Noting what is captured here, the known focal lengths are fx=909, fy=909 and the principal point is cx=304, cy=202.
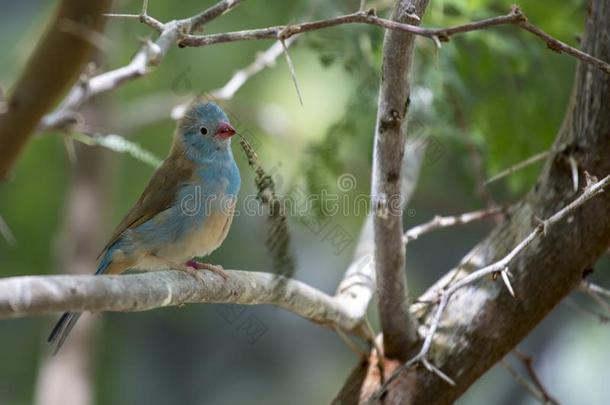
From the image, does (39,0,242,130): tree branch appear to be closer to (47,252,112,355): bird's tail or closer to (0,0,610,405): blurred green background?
(47,252,112,355): bird's tail

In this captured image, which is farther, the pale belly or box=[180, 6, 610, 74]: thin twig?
the pale belly

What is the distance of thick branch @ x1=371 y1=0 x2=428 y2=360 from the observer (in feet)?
8.85

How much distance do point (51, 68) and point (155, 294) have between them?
0.67 meters

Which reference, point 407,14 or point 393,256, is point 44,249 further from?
point 407,14

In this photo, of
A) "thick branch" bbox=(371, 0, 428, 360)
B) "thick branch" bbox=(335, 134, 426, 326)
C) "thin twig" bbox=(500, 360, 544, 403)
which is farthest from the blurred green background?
"thin twig" bbox=(500, 360, 544, 403)

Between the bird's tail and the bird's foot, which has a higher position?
the bird's tail

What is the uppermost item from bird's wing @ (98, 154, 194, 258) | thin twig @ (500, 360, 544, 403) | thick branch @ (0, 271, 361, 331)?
bird's wing @ (98, 154, 194, 258)

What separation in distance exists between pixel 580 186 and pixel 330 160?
1326 mm

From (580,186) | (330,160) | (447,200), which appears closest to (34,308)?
(580,186)

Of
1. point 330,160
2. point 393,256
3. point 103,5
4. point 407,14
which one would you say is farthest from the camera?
point 330,160

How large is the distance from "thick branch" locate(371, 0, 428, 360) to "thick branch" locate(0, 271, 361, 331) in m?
0.22

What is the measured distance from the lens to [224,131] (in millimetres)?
3959

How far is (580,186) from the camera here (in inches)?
130

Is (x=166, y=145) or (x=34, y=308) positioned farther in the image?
(x=166, y=145)
